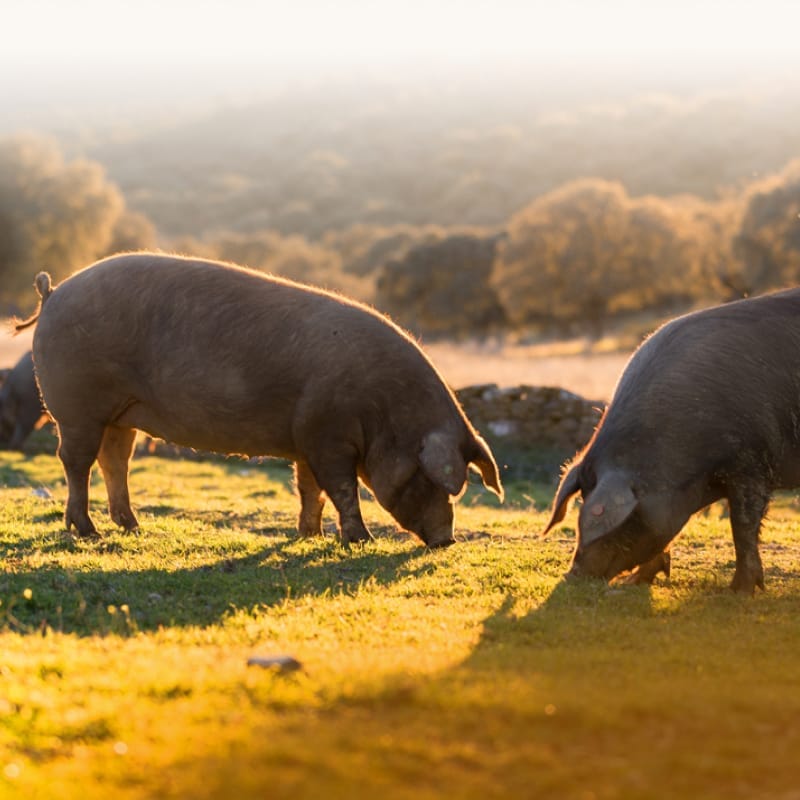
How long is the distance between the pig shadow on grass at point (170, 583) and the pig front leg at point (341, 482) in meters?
0.26

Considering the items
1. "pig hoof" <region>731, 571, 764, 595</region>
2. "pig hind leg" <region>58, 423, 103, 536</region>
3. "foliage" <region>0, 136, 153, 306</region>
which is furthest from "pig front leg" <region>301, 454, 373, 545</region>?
→ "foliage" <region>0, 136, 153, 306</region>

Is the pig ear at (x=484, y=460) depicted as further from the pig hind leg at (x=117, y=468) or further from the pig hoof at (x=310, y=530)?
the pig hind leg at (x=117, y=468)

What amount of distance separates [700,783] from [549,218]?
5729 centimetres

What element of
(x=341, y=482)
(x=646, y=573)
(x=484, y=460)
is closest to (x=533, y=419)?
(x=484, y=460)

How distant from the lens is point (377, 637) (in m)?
6.71

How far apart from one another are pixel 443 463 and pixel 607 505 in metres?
1.97

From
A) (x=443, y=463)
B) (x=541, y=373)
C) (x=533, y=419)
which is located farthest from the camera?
(x=541, y=373)

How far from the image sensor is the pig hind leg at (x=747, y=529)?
27.1 ft

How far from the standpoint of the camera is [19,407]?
867 inches

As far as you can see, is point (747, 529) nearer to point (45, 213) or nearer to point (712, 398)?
point (712, 398)

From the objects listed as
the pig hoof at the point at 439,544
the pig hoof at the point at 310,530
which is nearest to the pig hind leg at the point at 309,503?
the pig hoof at the point at 310,530

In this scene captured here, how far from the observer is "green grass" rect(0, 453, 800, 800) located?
436 cm

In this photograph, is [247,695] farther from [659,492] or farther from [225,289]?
[225,289]

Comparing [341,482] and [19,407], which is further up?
[341,482]
